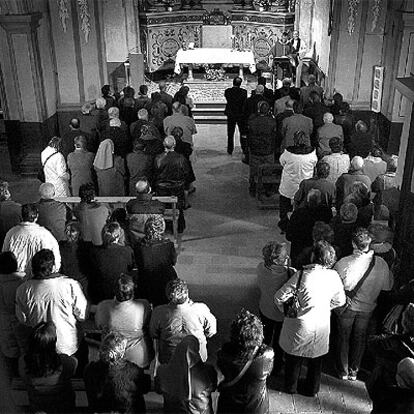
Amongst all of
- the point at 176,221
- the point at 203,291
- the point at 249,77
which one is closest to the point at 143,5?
the point at 249,77

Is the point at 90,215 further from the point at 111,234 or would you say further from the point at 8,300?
the point at 8,300

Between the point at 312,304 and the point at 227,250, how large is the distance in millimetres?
3218

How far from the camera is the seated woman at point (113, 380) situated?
3.69m

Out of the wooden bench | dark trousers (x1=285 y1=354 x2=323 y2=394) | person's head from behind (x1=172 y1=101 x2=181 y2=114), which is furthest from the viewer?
person's head from behind (x1=172 y1=101 x2=181 y2=114)

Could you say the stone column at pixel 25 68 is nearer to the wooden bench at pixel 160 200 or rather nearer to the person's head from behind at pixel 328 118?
the wooden bench at pixel 160 200

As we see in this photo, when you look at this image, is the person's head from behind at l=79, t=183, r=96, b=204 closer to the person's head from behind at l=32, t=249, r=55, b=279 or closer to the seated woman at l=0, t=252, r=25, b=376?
the seated woman at l=0, t=252, r=25, b=376

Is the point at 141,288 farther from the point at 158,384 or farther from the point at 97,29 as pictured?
the point at 97,29

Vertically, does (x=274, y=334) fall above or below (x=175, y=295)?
below

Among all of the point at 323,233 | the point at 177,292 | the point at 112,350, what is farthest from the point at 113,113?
the point at 112,350

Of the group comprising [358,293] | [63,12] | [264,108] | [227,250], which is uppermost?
[63,12]

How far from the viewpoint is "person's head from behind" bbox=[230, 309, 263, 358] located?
3674 millimetres

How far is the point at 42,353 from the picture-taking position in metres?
3.84

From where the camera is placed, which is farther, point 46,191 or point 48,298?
point 46,191

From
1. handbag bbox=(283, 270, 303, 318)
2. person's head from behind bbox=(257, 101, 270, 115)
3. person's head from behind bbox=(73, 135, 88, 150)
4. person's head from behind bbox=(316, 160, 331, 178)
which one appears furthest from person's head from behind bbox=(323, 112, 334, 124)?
handbag bbox=(283, 270, 303, 318)
